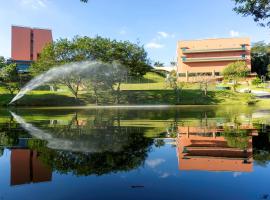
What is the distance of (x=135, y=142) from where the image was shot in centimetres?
1266

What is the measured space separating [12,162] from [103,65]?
150 ft

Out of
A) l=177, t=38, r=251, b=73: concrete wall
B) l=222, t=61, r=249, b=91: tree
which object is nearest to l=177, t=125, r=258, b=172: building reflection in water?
l=222, t=61, r=249, b=91: tree

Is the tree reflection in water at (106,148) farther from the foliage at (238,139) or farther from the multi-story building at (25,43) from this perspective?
the multi-story building at (25,43)

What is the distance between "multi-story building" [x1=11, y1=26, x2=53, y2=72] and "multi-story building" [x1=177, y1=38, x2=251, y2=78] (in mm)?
39948

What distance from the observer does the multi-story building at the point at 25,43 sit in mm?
96812

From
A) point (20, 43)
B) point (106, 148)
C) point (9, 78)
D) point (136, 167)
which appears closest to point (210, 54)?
point (20, 43)

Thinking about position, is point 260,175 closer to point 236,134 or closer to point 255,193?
point 255,193

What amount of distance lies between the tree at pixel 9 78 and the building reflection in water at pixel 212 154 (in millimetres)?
50375

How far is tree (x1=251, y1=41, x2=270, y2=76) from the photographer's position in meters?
105

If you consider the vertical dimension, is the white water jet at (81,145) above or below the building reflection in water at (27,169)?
above

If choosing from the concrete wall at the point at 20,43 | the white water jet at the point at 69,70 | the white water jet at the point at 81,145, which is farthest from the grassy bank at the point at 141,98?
the white water jet at the point at 81,145

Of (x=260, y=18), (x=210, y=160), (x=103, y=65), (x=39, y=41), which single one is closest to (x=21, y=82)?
(x=103, y=65)

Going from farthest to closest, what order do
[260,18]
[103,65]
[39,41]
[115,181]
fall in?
1. [39,41]
2. [103,65]
3. [260,18]
4. [115,181]

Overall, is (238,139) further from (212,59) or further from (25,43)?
(25,43)
